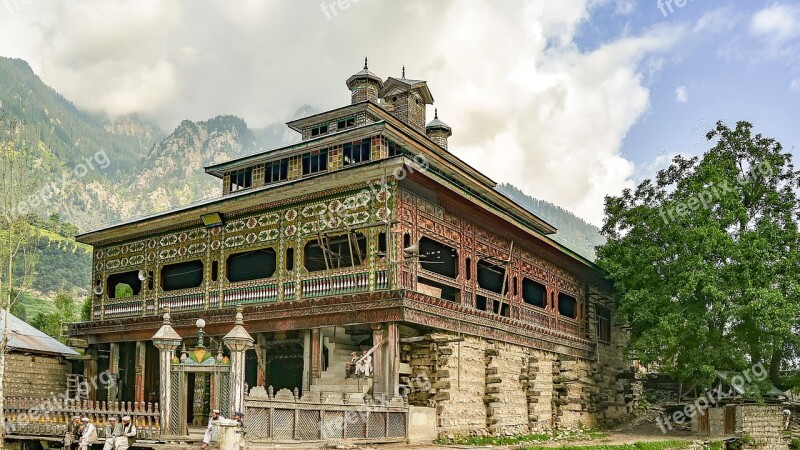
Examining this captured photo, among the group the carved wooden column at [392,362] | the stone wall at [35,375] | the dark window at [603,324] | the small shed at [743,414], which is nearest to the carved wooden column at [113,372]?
the stone wall at [35,375]

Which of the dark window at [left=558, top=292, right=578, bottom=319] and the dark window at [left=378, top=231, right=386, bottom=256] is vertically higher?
the dark window at [left=378, top=231, right=386, bottom=256]

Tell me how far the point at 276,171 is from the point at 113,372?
922 centimetres

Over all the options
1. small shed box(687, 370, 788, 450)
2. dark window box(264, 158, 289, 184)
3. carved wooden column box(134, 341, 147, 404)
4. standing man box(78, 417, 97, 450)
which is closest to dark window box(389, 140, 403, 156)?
dark window box(264, 158, 289, 184)

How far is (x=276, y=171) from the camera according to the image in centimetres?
2817

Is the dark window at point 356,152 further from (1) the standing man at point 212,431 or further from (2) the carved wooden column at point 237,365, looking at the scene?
(1) the standing man at point 212,431

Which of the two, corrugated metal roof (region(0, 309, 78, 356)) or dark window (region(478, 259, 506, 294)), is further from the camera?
dark window (region(478, 259, 506, 294))

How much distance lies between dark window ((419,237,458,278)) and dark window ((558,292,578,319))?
28.4 ft

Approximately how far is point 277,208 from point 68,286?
7132 centimetres

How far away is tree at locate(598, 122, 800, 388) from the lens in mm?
28594

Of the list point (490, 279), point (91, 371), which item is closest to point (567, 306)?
point (490, 279)

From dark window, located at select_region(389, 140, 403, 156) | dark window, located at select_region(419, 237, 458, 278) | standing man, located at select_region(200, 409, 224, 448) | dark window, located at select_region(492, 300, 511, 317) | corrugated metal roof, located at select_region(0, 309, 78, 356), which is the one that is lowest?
standing man, located at select_region(200, 409, 224, 448)

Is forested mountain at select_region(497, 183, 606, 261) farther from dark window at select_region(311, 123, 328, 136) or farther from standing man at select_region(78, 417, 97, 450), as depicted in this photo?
standing man at select_region(78, 417, 97, 450)

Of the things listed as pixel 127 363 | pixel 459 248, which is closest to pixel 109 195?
pixel 127 363

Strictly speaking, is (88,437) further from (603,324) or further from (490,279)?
(603,324)
